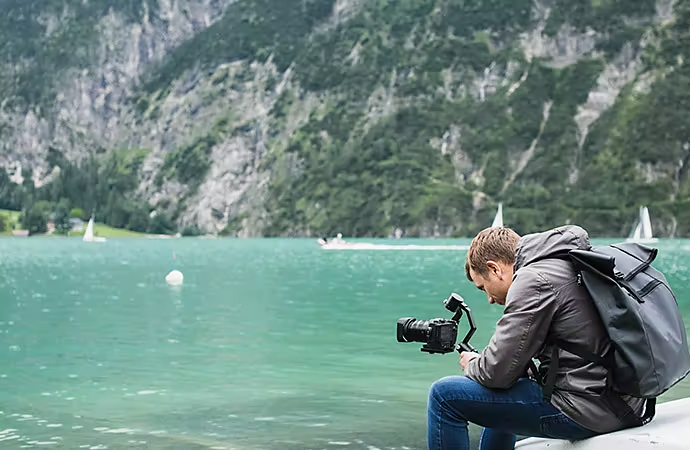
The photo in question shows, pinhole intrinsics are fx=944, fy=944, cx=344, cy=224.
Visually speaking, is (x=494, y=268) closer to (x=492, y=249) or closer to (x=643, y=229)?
(x=492, y=249)

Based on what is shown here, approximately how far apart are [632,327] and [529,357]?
2.48 ft

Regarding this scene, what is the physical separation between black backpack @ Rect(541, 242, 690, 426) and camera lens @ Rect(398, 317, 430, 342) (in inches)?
40.7

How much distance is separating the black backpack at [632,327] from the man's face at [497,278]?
72cm

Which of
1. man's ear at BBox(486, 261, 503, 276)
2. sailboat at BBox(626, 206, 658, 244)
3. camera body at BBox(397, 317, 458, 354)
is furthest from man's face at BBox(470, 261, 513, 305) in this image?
sailboat at BBox(626, 206, 658, 244)

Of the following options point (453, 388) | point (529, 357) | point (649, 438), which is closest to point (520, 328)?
point (529, 357)

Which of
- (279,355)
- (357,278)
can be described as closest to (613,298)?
(279,355)

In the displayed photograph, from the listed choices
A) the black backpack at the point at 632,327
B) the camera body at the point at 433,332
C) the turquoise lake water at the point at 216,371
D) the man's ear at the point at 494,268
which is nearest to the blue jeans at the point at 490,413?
the camera body at the point at 433,332

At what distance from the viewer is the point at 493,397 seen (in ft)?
23.7

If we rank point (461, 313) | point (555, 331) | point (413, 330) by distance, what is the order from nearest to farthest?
point (555, 331) → point (413, 330) → point (461, 313)

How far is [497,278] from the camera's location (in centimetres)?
736

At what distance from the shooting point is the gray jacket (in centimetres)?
661

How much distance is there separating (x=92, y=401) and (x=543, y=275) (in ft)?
39.7

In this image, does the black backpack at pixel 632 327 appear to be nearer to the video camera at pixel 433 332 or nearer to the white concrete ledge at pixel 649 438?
the white concrete ledge at pixel 649 438

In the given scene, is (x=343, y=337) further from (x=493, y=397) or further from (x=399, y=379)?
(x=493, y=397)
